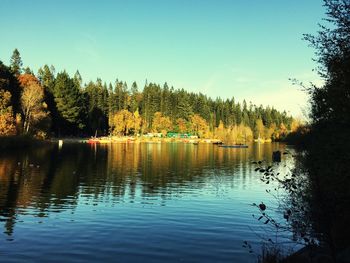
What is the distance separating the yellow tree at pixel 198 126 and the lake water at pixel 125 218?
153 meters

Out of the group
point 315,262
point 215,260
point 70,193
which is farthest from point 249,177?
point 315,262

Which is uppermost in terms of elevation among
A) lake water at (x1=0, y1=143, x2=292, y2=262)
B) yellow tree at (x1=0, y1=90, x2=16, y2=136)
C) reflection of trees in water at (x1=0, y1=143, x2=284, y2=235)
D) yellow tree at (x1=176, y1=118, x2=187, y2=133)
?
yellow tree at (x1=176, y1=118, x2=187, y2=133)

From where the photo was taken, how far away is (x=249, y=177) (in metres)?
44.7

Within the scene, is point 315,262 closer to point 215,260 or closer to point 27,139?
point 215,260

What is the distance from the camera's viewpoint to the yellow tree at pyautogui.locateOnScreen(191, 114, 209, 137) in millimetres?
193875

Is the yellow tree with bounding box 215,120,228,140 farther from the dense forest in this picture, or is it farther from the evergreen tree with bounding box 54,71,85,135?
the evergreen tree with bounding box 54,71,85,135

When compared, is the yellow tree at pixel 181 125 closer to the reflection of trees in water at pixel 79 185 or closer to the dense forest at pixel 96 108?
the dense forest at pixel 96 108

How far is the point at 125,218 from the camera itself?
22.0 meters

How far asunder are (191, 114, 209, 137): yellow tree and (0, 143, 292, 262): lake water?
502 ft

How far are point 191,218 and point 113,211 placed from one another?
17.1ft

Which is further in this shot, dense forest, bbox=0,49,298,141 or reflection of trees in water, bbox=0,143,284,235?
dense forest, bbox=0,49,298,141

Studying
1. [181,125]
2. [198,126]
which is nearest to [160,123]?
[181,125]

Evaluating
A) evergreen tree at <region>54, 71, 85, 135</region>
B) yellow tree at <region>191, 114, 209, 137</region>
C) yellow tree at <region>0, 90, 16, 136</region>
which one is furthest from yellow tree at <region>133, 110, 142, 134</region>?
yellow tree at <region>0, 90, 16, 136</region>

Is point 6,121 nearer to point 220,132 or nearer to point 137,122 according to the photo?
point 137,122
